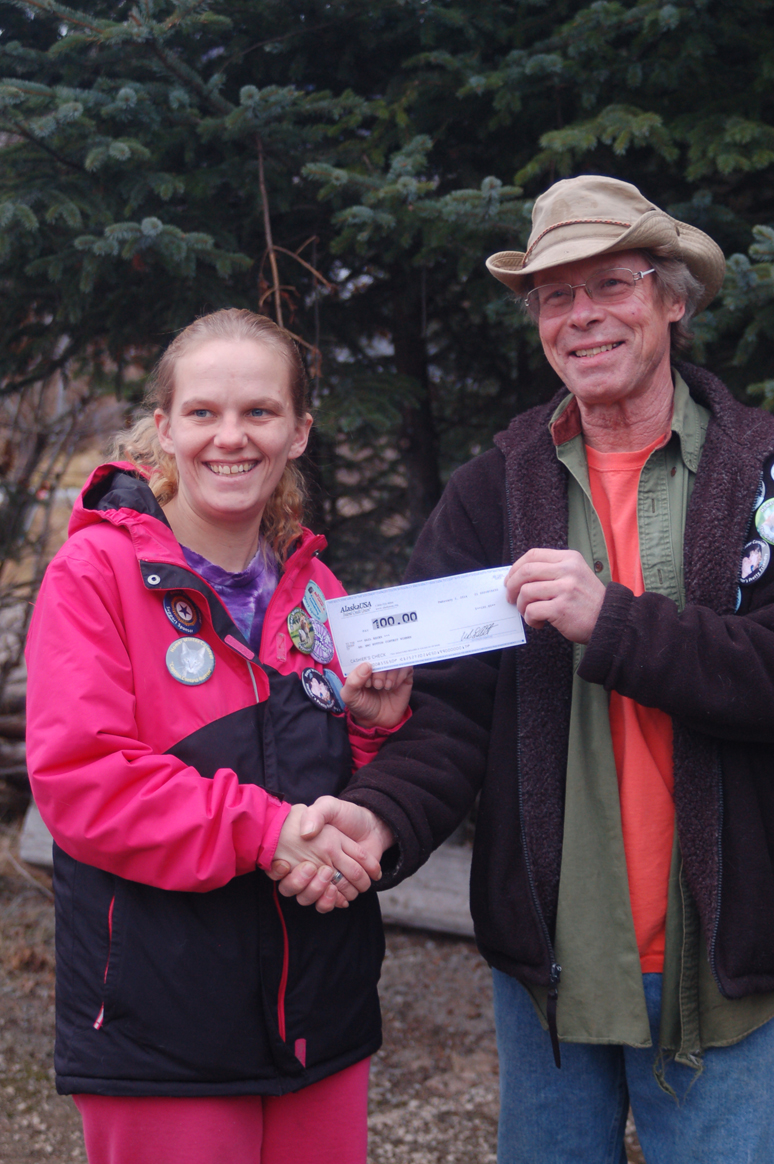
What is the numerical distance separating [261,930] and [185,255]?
2428 millimetres

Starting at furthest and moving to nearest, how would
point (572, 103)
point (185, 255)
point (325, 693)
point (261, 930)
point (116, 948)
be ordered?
point (572, 103)
point (185, 255)
point (325, 693)
point (261, 930)
point (116, 948)

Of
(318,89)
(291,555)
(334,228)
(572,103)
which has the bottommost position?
(291,555)

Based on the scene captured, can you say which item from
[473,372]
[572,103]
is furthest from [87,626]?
[473,372]

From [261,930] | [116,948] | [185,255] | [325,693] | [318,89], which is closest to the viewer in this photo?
[116,948]

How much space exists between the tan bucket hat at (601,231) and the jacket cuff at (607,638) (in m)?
0.77

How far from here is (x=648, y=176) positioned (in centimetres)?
388

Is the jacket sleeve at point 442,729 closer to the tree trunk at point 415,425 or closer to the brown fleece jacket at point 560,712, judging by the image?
the brown fleece jacket at point 560,712

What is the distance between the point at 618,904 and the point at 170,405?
1.47 m

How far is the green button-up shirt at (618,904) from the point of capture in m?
1.96

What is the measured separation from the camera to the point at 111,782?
5.61 ft

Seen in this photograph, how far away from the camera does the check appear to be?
207cm

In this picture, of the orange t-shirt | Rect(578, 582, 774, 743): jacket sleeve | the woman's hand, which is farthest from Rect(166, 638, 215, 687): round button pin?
the orange t-shirt

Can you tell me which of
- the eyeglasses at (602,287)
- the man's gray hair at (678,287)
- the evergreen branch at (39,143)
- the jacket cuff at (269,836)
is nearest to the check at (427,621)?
the jacket cuff at (269,836)

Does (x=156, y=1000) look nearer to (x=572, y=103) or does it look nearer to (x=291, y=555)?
(x=291, y=555)
